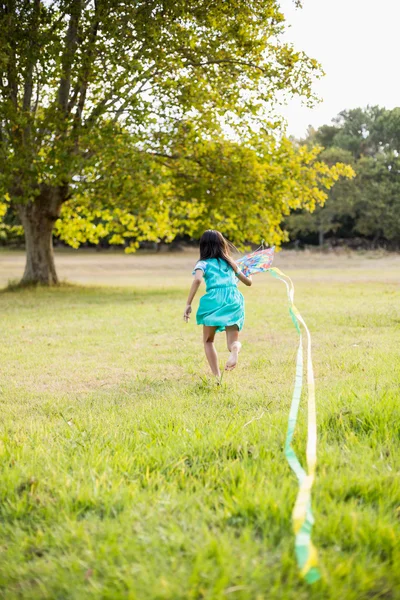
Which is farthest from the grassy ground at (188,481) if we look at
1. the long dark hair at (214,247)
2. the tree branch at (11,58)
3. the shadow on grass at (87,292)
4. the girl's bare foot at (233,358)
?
the tree branch at (11,58)

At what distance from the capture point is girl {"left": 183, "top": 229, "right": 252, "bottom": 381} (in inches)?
259

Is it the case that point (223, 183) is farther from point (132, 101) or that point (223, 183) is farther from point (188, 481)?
point (188, 481)

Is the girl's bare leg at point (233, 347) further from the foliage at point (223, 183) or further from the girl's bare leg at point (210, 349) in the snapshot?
the foliage at point (223, 183)

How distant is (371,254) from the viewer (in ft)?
154

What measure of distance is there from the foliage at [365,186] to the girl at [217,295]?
4692cm

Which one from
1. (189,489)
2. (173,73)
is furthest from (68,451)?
(173,73)

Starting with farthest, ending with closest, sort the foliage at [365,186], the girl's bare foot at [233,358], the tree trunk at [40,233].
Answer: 1. the foliage at [365,186]
2. the tree trunk at [40,233]
3. the girl's bare foot at [233,358]

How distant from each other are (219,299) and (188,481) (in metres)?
3.44

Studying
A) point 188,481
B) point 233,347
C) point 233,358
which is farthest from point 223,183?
point 188,481

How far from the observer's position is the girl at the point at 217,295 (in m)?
6.57

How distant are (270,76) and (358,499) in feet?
56.0

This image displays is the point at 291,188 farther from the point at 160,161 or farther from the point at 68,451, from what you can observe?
the point at 68,451

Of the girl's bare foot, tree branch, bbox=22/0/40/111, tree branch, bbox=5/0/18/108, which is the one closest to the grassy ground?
the girl's bare foot

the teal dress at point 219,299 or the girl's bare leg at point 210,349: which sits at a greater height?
the teal dress at point 219,299
